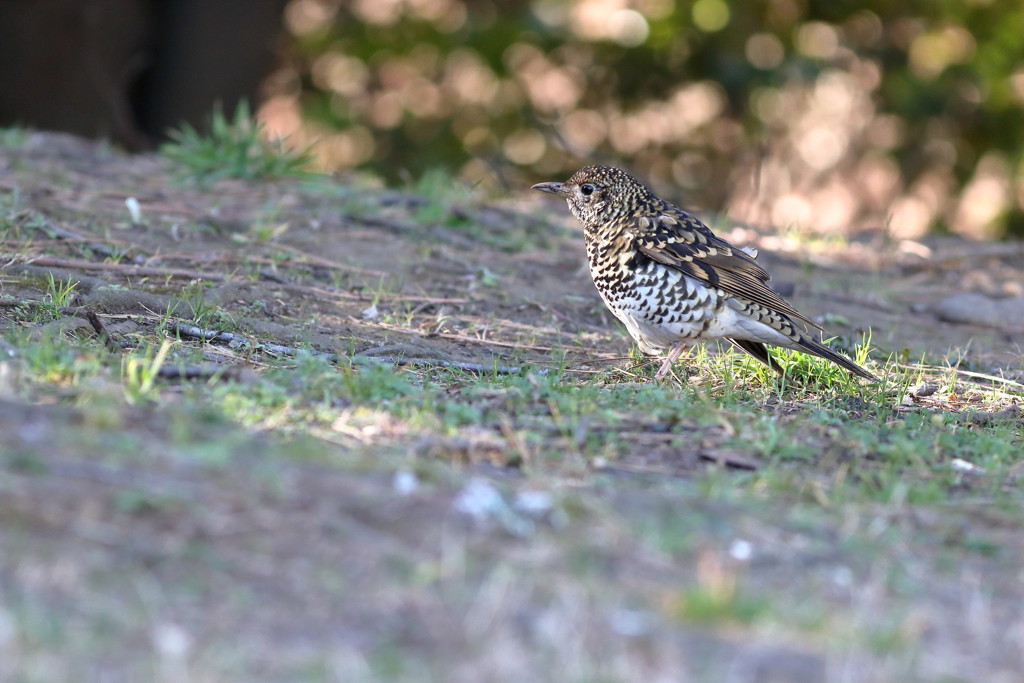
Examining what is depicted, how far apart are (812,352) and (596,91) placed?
8989mm

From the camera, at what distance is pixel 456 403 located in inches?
188

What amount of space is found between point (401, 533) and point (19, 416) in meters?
1.29

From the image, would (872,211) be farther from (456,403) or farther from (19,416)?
(19,416)

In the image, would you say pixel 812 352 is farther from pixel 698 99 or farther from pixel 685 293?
pixel 698 99

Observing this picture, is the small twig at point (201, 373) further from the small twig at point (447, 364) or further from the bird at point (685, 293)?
the bird at point (685, 293)

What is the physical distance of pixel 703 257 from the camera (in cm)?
634

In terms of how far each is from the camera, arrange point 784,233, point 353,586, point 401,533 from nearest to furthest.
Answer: point 353,586, point 401,533, point 784,233

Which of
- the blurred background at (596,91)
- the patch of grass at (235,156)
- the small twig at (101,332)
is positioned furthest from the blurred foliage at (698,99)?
the small twig at (101,332)

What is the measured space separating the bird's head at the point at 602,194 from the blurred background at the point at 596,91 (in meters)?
6.75

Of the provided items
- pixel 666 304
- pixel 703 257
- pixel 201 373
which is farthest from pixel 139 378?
pixel 703 257

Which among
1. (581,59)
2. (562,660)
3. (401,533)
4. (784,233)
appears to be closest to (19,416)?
(401,533)

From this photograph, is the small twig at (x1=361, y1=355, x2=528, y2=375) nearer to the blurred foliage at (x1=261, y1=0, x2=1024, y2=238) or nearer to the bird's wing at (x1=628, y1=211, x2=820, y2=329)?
the bird's wing at (x1=628, y1=211, x2=820, y2=329)

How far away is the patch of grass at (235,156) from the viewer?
9398 millimetres

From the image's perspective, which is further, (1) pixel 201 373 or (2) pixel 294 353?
(2) pixel 294 353
